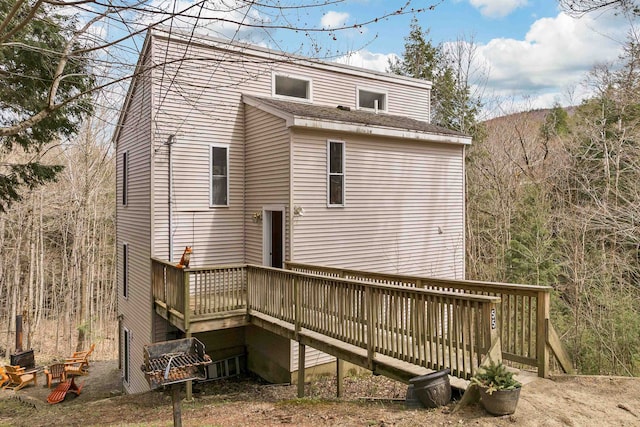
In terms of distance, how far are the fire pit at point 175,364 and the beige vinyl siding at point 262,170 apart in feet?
16.3

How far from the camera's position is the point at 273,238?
10742 mm

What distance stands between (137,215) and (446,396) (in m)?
9.75

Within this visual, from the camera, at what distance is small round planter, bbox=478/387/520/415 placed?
4.09m

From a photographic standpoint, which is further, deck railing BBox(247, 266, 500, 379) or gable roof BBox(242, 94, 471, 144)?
gable roof BBox(242, 94, 471, 144)

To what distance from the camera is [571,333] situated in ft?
33.4

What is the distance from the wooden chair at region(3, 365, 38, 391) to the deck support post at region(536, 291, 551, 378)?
17.1 metres

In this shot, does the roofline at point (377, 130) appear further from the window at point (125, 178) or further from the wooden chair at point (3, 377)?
the wooden chair at point (3, 377)

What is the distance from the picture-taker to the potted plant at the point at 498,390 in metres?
4.09

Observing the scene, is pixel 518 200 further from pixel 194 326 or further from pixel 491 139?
pixel 194 326

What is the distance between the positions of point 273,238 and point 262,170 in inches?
70.7

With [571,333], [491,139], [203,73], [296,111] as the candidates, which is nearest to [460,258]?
[571,333]

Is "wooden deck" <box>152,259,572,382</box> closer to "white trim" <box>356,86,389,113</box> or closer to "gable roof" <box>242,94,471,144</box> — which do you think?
"gable roof" <box>242,94,471,144</box>

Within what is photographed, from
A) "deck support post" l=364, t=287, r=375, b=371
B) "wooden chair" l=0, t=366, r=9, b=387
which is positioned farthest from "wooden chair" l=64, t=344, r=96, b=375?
"deck support post" l=364, t=287, r=375, b=371

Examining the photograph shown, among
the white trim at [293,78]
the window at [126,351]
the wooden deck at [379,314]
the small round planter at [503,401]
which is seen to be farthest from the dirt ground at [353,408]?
the white trim at [293,78]
